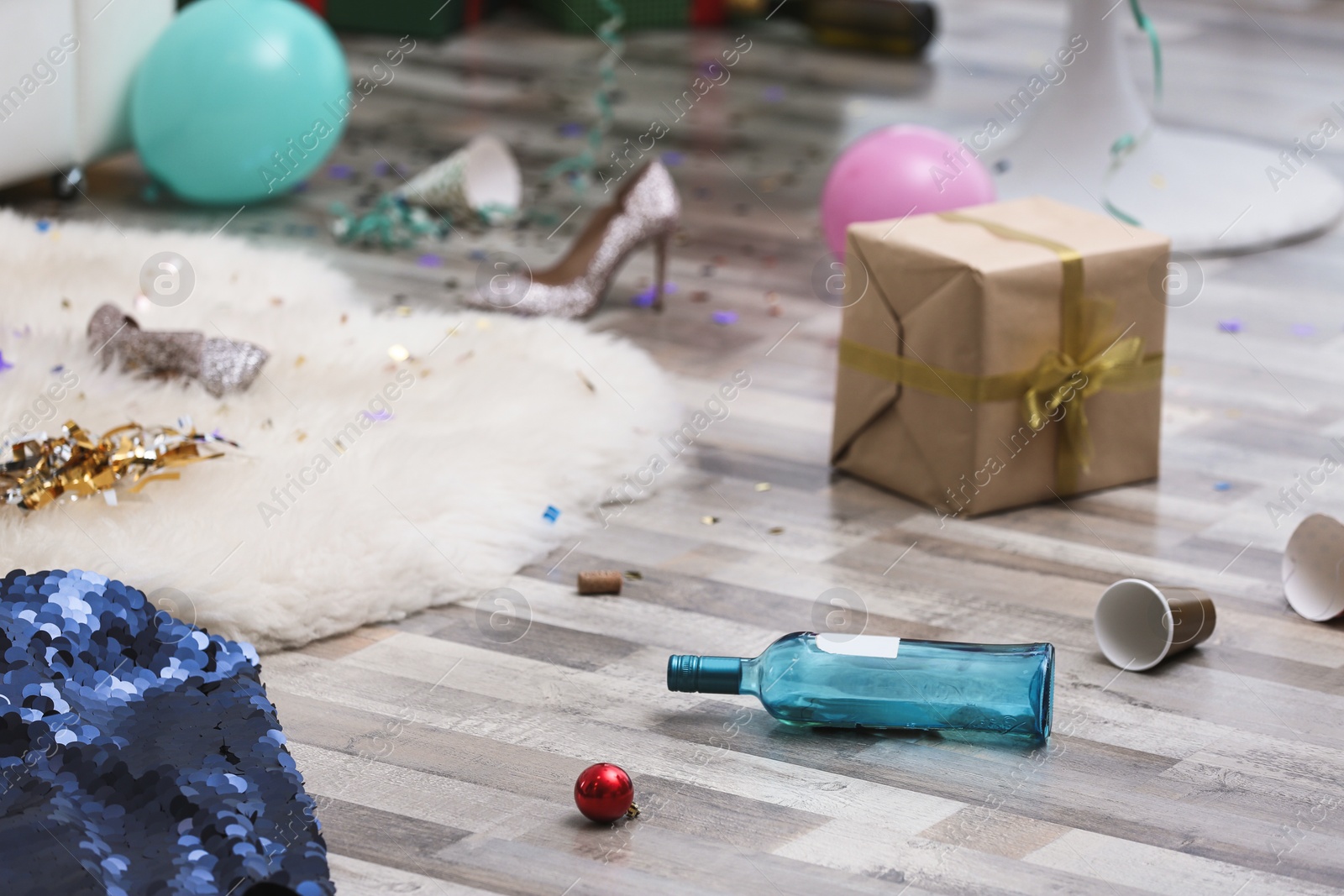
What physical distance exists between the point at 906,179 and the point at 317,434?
3.83ft

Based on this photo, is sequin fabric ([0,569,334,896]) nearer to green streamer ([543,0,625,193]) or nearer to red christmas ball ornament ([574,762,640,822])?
red christmas ball ornament ([574,762,640,822])

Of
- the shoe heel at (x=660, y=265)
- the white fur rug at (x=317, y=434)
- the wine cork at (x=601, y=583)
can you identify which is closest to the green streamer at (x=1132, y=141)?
the shoe heel at (x=660, y=265)

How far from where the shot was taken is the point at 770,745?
1.39 m

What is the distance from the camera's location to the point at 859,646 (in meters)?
1.39

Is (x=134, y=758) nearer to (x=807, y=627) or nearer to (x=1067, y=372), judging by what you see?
(x=807, y=627)

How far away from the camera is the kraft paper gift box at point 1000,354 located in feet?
5.99

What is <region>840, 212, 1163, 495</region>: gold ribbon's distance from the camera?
1843mm

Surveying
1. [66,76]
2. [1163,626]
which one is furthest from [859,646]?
[66,76]

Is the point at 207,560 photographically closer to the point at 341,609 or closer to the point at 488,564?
the point at 341,609

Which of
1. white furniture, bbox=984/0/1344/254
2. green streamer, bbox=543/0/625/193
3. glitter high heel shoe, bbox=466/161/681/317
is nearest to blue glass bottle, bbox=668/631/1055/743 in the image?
glitter high heel shoe, bbox=466/161/681/317

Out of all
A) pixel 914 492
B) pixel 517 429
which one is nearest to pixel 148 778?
pixel 517 429

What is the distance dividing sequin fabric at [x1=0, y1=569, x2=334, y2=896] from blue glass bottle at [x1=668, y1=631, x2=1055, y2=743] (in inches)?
14.8

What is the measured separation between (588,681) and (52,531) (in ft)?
1.88

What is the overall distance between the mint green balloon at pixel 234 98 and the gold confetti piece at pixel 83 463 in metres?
1.24
